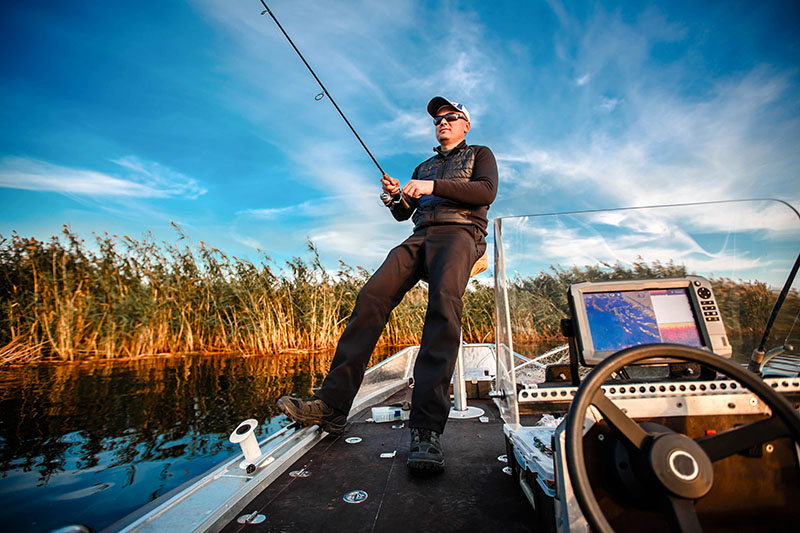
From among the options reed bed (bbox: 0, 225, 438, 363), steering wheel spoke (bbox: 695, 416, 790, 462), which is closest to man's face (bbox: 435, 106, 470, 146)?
steering wheel spoke (bbox: 695, 416, 790, 462)

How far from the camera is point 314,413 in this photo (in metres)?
1.78

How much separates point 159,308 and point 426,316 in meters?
5.79

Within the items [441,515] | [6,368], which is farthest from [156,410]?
[6,368]

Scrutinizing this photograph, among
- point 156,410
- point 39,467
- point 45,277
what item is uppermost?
point 45,277

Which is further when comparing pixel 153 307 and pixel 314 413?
pixel 153 307

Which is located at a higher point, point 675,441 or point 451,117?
point 451,117

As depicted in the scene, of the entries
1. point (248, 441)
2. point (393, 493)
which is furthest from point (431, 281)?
point (248, 441)

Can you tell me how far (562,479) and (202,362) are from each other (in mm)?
5667

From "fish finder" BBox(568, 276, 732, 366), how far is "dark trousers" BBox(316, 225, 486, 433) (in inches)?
26.8

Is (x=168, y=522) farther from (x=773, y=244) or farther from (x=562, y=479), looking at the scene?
(x=773, y=244)

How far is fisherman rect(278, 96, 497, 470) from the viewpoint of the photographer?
1571 millimetres

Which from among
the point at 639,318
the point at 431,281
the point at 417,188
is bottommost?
the point at 639,318

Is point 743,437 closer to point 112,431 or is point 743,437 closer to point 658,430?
point 658,430

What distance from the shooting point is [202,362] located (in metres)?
5.40
